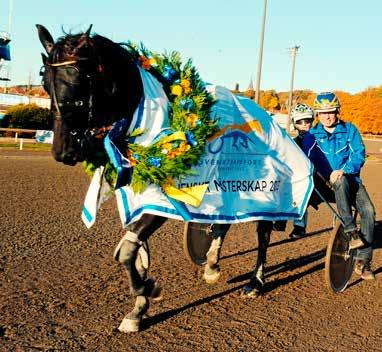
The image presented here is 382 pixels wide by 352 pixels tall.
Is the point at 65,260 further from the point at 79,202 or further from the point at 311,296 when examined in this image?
the point at 79,202

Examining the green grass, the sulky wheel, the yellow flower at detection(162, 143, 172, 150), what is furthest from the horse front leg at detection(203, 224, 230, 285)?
the green grass

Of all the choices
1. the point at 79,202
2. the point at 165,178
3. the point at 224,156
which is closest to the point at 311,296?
the point at 224,156

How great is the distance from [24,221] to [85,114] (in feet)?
16.2

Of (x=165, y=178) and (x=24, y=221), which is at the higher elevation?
(x=165, y=178)

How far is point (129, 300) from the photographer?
466cm

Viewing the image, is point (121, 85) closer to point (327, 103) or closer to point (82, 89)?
point (82, 89)

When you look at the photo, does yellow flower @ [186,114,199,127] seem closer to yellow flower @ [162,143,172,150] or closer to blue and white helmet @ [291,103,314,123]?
yellow flower @ [162,143,172,150]

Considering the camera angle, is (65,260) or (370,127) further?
(370,127)

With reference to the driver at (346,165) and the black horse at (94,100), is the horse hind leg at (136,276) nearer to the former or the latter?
the black horse at (94,100)

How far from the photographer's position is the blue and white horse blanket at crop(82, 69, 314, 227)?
3910mm

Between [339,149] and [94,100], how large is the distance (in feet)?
10.0

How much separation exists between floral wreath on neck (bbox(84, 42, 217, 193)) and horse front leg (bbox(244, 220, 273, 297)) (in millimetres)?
1479

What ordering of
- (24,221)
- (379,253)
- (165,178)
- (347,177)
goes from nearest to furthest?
1. (165,178)
2. (347,177)
3. (379,253)
4. (24,221)

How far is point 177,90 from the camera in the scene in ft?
13.3
